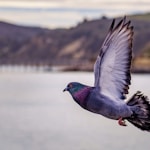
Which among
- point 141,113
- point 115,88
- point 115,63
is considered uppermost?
point 115,63

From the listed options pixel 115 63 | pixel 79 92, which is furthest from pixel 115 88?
pixel 79 92

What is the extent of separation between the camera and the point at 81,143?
100 feet

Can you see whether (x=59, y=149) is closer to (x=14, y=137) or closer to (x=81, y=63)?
(x=14, y=137)

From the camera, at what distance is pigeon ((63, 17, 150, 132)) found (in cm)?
444

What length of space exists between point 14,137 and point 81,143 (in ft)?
9.28

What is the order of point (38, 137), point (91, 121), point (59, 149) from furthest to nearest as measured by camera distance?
point (91, 121)
point (38, 137)
point (59, 149)

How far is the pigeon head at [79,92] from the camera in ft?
14.4

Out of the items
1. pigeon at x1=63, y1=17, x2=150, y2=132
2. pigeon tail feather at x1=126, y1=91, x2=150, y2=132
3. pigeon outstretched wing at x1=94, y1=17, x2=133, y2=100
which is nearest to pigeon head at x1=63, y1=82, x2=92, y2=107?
pigeon at x1=63, y1=17, x2=150, y2=132

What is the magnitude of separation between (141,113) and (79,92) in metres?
0.41

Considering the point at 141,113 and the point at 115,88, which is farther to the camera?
the point at 115,88

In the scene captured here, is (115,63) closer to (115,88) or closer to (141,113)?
(115,88)

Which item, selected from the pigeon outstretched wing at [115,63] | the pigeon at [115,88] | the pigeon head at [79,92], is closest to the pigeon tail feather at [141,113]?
the pigeon at [115,88]

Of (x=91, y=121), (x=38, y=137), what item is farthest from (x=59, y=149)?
(x=91, y=121)

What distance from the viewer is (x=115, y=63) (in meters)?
4.76
